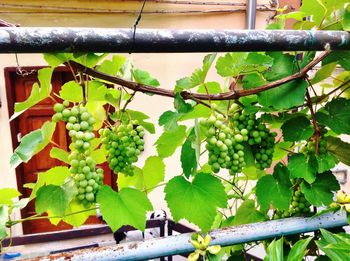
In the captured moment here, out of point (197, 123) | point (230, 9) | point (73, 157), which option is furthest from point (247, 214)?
point (230, 9)

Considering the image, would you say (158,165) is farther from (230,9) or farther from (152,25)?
(230,9)

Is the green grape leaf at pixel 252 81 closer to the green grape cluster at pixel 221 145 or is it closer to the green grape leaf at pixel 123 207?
the green grape cluster at pixel 221 145

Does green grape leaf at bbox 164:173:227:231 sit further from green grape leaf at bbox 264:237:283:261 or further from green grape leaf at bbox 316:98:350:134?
green grape leaf at bbox 316:98:350:134

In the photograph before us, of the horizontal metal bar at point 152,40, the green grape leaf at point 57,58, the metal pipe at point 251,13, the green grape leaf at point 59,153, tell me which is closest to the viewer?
the horizontal metal bar at point 152,40

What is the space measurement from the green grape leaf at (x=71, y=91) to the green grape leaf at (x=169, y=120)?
15cm

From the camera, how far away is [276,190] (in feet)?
2.37

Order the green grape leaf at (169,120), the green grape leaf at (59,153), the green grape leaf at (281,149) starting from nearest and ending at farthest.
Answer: the green grape leaf at (169,120)
the green grape leaf at (59,153)
the green grape leaf at (281,149)

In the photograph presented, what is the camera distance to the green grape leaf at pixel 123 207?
0.57 metres

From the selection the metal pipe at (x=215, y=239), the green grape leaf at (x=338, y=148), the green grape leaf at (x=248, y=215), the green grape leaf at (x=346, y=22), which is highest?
the green grape leaf at (x=346, y=22)

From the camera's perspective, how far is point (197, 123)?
0.59 m

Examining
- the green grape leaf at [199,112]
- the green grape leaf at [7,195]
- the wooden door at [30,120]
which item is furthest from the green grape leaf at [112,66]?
the wooden door at [30,120]

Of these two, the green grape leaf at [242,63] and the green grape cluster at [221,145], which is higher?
the green grape leaf at [242,63]

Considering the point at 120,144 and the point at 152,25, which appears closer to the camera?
the point at 120,144

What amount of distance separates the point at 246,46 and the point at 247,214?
0.48 meters
